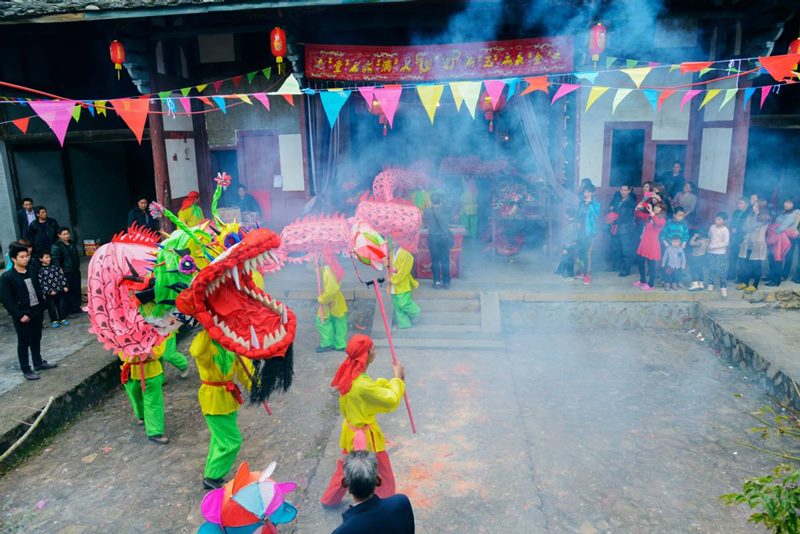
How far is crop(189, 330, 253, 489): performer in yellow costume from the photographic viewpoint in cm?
457

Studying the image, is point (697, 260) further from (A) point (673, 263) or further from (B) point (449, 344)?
(B) point (449, 344)

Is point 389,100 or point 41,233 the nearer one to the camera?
point 389,100

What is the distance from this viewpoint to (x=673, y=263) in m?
8.51

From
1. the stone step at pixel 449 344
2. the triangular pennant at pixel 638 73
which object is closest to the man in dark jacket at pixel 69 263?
the stone step at pixel 449 344

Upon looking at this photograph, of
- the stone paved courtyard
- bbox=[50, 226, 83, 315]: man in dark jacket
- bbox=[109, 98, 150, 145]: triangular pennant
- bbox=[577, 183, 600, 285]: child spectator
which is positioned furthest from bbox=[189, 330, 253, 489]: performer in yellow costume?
bbox=[577, 183, 600, 285]: child spectator

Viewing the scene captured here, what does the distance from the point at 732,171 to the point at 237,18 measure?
812cm

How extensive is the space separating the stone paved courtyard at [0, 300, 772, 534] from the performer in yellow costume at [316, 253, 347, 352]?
0.39 meters

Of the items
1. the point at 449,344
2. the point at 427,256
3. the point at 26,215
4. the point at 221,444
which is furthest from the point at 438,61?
the point at 26,215

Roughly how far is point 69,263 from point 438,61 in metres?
6.58

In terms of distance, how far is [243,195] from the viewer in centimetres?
A: 1079

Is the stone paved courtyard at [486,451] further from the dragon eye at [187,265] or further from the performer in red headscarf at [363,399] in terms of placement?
the dragon eye at [187,265]

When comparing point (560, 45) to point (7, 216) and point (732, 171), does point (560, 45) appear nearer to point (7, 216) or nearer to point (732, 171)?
point (732, 171)

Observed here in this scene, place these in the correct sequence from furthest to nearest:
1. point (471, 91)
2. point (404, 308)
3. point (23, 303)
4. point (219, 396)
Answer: point (404, 308) → point (471, 91) → point (23, 303) → point (219, 396)

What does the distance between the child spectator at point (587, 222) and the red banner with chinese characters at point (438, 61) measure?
2057 millimetres
